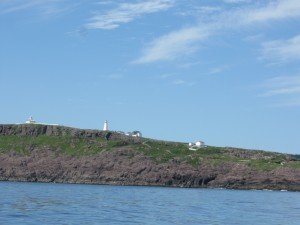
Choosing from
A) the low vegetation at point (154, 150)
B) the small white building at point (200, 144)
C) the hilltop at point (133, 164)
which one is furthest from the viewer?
the small white building at point (200, 144)

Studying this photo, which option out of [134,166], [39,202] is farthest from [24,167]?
[39,202]

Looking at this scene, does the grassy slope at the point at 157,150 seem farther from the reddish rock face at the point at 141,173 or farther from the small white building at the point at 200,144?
the small white building at the point at 200,144

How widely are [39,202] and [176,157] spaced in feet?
283

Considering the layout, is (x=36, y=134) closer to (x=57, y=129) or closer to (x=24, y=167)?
(x=57, y=129)

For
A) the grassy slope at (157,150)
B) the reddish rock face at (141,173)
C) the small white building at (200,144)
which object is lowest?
the reddish rock face at (141,173)

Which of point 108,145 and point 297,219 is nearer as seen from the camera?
point 297,219

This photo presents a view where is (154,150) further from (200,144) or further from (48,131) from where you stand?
(48,131)

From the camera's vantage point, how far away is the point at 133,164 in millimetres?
145125

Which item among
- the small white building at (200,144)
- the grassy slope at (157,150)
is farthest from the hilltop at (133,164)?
the small white building at (200,144)

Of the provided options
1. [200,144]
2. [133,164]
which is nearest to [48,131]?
[133,164]

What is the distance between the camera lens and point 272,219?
60.7 metres

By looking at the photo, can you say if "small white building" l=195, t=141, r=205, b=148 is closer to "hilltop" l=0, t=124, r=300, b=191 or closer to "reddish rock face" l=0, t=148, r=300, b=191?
"hilltop" l=0, t=124, r=300, b=191

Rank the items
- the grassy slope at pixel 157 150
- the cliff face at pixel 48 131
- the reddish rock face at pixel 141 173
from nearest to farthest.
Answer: the reddish rock face at pixel 141 173, the grassy slope at pixel 157 150, the cliff face at pixel 48 131

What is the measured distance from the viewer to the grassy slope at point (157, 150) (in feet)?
502
